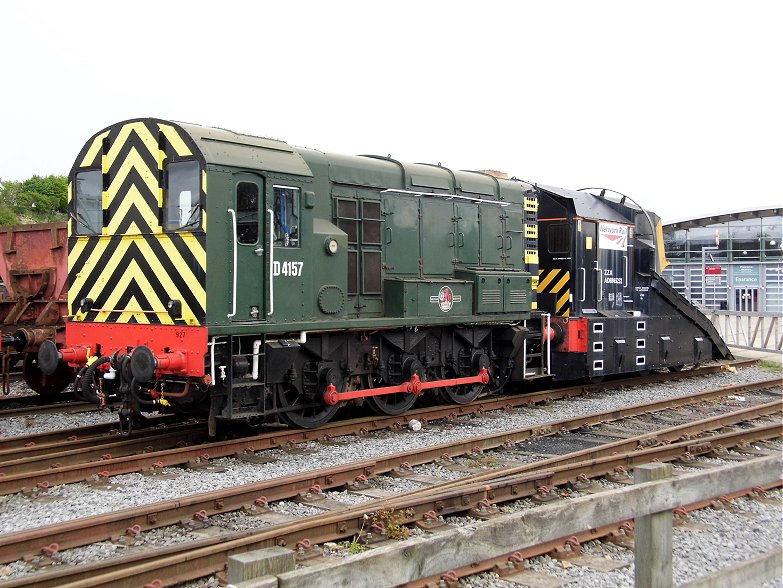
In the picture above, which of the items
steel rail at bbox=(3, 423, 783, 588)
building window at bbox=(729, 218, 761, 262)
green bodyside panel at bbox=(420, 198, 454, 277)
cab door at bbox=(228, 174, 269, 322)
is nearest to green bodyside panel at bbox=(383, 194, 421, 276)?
green bodyside panel at bbox=(420, 198, 454, 277)

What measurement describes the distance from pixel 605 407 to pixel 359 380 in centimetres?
423

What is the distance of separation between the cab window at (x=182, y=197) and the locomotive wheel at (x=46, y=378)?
492cm

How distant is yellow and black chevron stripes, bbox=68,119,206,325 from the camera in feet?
27.9

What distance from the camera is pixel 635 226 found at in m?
15.6

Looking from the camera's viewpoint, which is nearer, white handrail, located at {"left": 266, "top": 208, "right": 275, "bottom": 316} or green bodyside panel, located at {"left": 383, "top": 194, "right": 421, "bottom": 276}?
white handrail, located at {"left": 266, "top": 208, "right": 275, "bottom": 316}

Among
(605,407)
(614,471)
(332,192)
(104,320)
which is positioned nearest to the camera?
(614,471)

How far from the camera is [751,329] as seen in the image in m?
23.3

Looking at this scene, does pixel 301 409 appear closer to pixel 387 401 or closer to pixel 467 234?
pixel 387 401

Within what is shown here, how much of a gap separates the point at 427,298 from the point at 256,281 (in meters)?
3.03

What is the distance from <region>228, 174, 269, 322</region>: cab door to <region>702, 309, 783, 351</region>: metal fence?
16.3m

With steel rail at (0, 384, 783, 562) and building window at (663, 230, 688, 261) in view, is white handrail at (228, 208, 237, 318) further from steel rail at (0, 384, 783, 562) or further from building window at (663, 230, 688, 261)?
building window at (663, 230, 688, 261)

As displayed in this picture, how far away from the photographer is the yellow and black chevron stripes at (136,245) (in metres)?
8.51

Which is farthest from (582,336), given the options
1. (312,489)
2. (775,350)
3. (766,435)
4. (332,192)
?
(775,350)

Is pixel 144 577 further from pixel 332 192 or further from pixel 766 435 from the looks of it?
pixel 766 435
